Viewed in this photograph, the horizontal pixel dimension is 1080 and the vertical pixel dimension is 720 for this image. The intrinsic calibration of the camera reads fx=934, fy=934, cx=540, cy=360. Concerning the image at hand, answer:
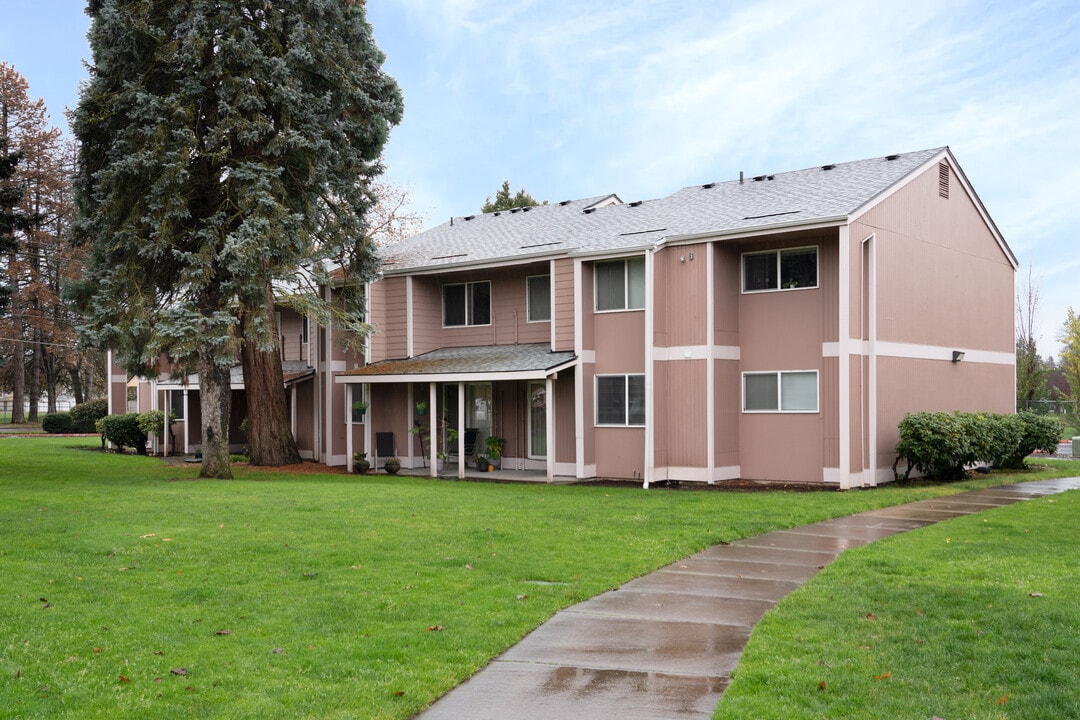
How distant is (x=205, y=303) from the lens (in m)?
21.0

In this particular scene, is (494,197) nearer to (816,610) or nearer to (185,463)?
(185,463)

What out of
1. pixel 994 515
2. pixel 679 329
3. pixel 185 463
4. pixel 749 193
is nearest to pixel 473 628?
pixel 994 515

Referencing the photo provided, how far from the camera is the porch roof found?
20734 millimetres

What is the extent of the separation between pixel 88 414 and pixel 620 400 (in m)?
30.6

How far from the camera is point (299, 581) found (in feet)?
29.0

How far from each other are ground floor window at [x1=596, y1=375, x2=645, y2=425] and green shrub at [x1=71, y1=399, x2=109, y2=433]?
29.0 meters

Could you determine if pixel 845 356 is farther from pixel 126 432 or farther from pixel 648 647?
pixel 126 432

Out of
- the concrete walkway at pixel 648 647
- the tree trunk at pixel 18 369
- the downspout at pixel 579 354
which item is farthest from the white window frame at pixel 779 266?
the tree trunk at pixel 18 369

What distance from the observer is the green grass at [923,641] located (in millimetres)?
5480

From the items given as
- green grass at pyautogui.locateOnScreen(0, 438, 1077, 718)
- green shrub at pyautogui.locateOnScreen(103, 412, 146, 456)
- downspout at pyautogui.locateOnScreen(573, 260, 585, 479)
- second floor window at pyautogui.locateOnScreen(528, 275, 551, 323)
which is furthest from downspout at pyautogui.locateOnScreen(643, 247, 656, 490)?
green shrub at pyautogui.locateOnScreen(103, 412, 146, 456)

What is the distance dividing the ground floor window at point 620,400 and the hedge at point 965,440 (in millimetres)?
5477

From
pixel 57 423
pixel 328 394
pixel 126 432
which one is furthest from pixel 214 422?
pixel 57 423

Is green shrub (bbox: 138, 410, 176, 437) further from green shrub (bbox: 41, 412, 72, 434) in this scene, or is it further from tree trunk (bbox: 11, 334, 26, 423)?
tree trunk (bbox: 11, 334, 26, 423)

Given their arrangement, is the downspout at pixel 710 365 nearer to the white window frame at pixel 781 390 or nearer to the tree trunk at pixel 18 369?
the white window frame at pixel 781 390
